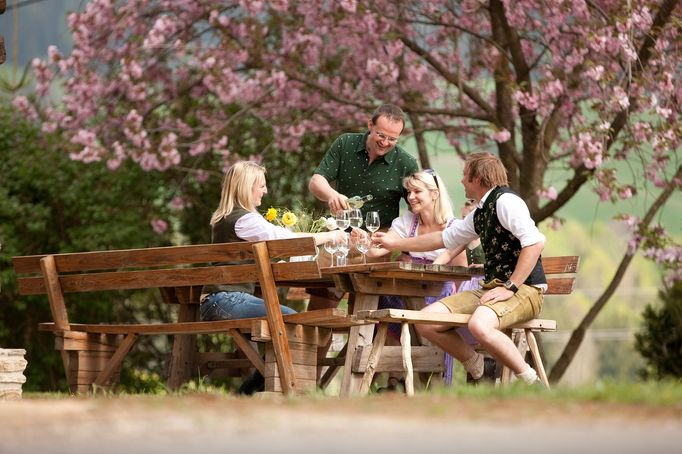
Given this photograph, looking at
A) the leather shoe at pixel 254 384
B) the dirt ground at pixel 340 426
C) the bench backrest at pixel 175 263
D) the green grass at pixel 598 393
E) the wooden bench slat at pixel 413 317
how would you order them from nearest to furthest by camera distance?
the dirt ground at pixel 340 426 < the green grass at pixel 598 393 < the wooden bench slat at pixel 413 317 < the bench backrest at pixel 175 263 < the leather shoe at pixel 254 384

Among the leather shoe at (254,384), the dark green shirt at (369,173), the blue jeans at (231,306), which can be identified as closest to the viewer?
the blue jeans at (231,306)

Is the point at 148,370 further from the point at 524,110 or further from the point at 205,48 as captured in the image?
the point at 524,110

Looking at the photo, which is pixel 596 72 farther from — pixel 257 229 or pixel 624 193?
pixel 257 229

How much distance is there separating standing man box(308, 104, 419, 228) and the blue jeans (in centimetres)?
84

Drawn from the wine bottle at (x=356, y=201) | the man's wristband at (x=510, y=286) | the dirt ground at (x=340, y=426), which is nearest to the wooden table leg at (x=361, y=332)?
the wine bottle at (x=356, y=201)

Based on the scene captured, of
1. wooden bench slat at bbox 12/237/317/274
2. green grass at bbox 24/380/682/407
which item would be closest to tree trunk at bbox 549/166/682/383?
wooden bench slat at bbox 12/237/317/274

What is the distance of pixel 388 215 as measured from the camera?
23.9ft

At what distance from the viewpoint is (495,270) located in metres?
6.05

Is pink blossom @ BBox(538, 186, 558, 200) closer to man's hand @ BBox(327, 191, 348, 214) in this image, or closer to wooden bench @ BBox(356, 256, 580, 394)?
wooden bench @ BBox(356, 256, 580, 394)

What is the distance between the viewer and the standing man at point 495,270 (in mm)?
5781

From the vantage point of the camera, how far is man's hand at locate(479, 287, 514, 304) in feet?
19.1

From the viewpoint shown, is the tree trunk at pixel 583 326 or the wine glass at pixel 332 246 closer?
the wine glass at pixel 332 246

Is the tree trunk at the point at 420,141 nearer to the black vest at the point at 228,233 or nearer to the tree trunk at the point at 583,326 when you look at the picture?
the tree trunk at the point at 583,326

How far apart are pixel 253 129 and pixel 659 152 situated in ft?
12.5
